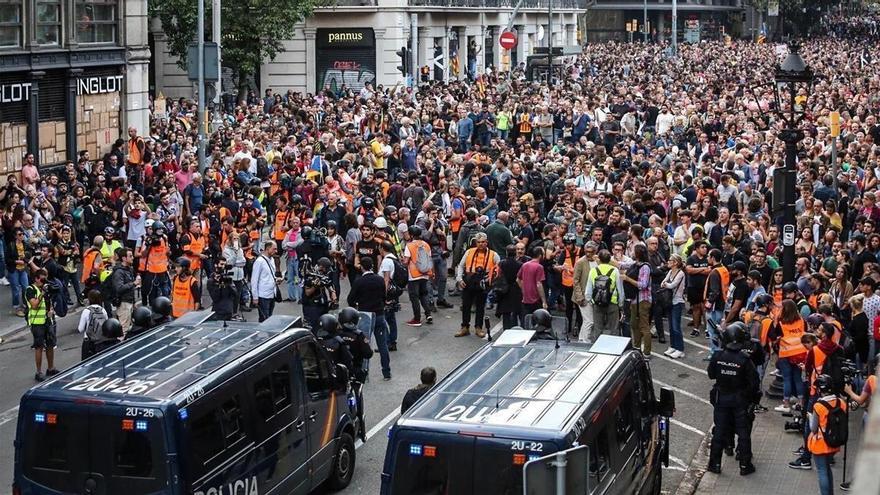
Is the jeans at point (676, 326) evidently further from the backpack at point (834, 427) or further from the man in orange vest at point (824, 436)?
the backpack at point (834, 427)

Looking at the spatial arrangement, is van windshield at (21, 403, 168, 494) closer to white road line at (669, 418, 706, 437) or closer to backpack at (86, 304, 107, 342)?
backpack at (86, 304, 107, 342)

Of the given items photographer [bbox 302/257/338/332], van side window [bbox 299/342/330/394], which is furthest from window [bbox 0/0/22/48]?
van side window [bbox 299/342/330/394]

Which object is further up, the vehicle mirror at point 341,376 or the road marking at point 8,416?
the vehicle mirror at point 341,376

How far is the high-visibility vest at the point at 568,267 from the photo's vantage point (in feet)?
64.4

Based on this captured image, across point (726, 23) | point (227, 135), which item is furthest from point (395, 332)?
point (726, 23)

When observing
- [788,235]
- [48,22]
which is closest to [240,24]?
[48,22]

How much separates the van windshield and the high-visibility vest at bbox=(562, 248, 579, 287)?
9933 millimetres

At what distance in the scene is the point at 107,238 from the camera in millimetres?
20766

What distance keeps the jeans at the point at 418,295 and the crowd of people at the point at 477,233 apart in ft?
0.11

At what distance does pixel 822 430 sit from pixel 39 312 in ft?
31.7

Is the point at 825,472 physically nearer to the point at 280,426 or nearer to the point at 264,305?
the point at 280,426

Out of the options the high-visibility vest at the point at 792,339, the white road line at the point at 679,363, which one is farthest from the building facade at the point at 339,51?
the high-visibility vest at the point at 792,339

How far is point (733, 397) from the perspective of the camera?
13.7 meters

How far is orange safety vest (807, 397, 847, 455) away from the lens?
1230 centimetres
